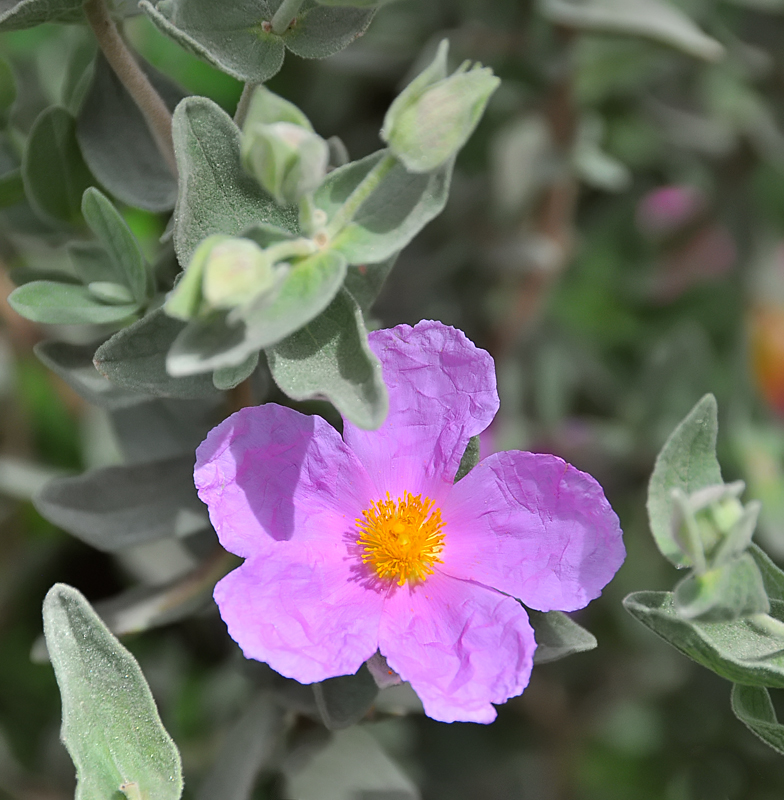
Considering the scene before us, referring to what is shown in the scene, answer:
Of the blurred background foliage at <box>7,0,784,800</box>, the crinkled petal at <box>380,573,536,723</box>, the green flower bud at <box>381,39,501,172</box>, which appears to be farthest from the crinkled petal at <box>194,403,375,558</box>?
the blurred background foliage at <box>7,0,784,800</box>

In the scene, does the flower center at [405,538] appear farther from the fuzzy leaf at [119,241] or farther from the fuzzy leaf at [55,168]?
the fuzzy leaf at [55,168]

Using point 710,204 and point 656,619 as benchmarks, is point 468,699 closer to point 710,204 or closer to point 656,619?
point 656,619

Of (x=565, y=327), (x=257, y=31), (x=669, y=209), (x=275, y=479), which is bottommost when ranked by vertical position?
(x=565, y=327)

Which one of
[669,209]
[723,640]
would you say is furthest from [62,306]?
[669,209]

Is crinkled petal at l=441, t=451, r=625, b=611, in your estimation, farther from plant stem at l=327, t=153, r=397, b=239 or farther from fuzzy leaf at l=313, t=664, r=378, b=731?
plant stem at l=327, t=153, r=397, b=239

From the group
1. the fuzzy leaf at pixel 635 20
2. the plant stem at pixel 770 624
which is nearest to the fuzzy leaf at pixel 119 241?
the plant stem at pixel 770 624

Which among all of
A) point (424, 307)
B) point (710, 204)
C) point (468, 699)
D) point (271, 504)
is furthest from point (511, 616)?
point (710, 204)

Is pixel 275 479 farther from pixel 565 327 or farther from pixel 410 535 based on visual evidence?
pixel 565 327
